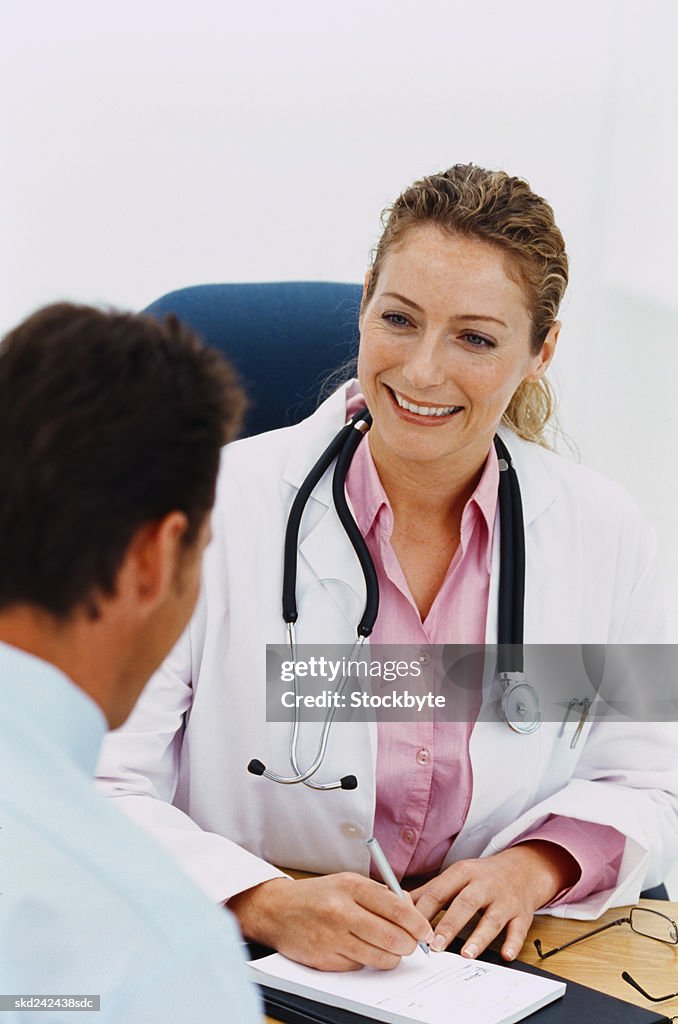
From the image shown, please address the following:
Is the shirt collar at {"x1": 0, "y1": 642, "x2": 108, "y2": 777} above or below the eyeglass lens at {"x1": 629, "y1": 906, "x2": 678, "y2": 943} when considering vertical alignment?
above

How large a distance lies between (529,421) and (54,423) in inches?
44.7

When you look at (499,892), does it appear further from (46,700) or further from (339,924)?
(46,700)

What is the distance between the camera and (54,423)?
1.93 feet

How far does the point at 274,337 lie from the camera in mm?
1663

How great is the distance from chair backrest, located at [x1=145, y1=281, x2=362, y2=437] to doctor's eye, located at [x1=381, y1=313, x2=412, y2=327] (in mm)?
257

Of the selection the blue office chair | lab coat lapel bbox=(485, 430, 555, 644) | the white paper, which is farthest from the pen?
the blue office chair

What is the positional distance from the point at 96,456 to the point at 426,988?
2.17 feet

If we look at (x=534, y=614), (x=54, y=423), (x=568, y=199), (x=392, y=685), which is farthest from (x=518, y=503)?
(x=568, y=199)

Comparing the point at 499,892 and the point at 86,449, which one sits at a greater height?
the point at 86,449

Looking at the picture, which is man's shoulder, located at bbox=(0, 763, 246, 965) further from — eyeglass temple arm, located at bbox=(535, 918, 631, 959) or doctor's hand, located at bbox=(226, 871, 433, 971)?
eyeglass temple arm, located at bbox=(535, 918, 631, 959)

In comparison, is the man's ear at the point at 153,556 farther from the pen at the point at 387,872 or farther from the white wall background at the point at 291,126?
the white wall background at the point at 291,126

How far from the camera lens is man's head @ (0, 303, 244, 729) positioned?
59 cm

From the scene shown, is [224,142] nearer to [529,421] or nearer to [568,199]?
[568,199]

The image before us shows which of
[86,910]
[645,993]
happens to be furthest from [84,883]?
[645,993]
